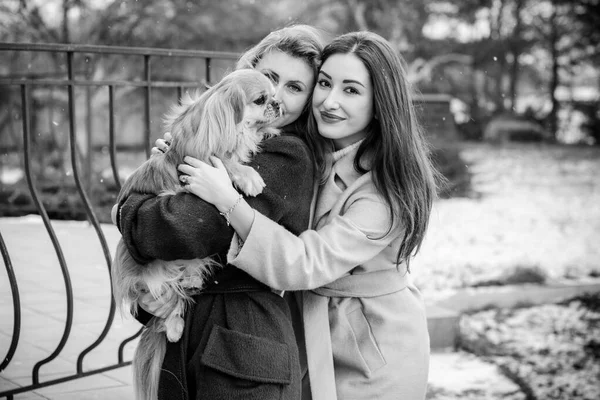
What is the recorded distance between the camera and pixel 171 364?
2385mm

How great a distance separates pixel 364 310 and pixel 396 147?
614mm

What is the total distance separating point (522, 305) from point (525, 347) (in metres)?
0.99

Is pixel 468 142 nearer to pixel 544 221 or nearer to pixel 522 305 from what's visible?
pixel 544 221

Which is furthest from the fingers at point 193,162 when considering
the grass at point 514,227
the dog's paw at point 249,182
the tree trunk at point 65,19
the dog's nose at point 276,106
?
the tree trunk at point 65,19

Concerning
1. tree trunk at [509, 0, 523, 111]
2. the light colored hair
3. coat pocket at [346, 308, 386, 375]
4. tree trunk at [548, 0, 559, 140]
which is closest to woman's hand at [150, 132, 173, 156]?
the light colored hair

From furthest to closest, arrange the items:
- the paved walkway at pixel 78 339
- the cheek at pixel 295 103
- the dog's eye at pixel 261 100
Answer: the paved walkway at pixel 78 339 → the cheek at pixel 295 103 → the dog's eye at pixel 261 100

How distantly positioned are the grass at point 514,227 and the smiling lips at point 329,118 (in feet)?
2.82

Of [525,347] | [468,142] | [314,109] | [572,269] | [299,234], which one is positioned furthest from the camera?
[468,142]

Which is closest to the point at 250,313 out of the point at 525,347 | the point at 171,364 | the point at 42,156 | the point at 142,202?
the point at 171,364

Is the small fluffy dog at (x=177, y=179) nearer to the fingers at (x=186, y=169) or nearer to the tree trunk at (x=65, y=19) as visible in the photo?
the fingers at (x=186, y=169)

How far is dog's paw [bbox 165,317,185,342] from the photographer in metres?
2.38

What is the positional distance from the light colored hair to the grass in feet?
2.83

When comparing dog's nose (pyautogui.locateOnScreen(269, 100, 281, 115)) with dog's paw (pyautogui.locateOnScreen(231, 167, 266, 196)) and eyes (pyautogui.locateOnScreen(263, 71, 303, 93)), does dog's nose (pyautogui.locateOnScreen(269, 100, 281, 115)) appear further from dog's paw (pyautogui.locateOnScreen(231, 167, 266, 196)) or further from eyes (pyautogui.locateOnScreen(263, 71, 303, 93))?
dog's paw (pyautogui.locateOnScreen(231, 167, 266, 196))

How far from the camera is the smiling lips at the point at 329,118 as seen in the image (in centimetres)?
261
